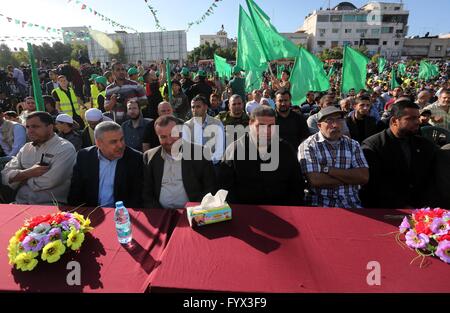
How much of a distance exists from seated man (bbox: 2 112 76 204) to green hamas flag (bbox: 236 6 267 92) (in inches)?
163

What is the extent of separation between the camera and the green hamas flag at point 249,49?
5789 mm

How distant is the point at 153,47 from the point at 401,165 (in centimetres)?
5476

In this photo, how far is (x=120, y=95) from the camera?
18.4ft

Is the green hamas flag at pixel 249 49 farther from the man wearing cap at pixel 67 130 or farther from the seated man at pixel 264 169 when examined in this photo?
the man wearing cap at pixel 67 130

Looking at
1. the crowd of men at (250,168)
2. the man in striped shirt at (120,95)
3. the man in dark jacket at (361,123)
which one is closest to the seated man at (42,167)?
the crowd of men at (250,168)

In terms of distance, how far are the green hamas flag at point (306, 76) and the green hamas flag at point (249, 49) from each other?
109 cm

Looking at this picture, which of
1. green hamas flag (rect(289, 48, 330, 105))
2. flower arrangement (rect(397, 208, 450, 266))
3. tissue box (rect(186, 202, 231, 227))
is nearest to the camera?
flower arrangement (rect(397, 208, 450, 266))

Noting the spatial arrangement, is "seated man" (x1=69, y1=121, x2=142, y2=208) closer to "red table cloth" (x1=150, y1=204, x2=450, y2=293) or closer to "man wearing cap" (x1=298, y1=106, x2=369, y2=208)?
"red table cloth" (x1=150, y1=204, x2=450, y2=293)

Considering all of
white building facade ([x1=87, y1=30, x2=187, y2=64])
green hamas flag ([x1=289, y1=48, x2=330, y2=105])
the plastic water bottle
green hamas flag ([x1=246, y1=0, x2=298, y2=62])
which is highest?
white building facade ([x1=87, y1=30, x2=187, y2=64])

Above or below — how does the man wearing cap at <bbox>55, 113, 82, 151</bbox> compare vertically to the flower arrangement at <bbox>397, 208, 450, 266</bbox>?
above

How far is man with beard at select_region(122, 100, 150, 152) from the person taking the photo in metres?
4.57

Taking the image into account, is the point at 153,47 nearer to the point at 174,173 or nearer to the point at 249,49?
the point at 249,49

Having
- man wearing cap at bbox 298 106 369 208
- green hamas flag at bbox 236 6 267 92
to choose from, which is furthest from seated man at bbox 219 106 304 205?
green hamas flag at bbox 236 6 267 92

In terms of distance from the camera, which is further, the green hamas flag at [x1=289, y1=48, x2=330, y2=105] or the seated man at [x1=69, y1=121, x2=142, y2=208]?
the green hamas flag at [x1=289, y1=48, x2=330, y2=105]
